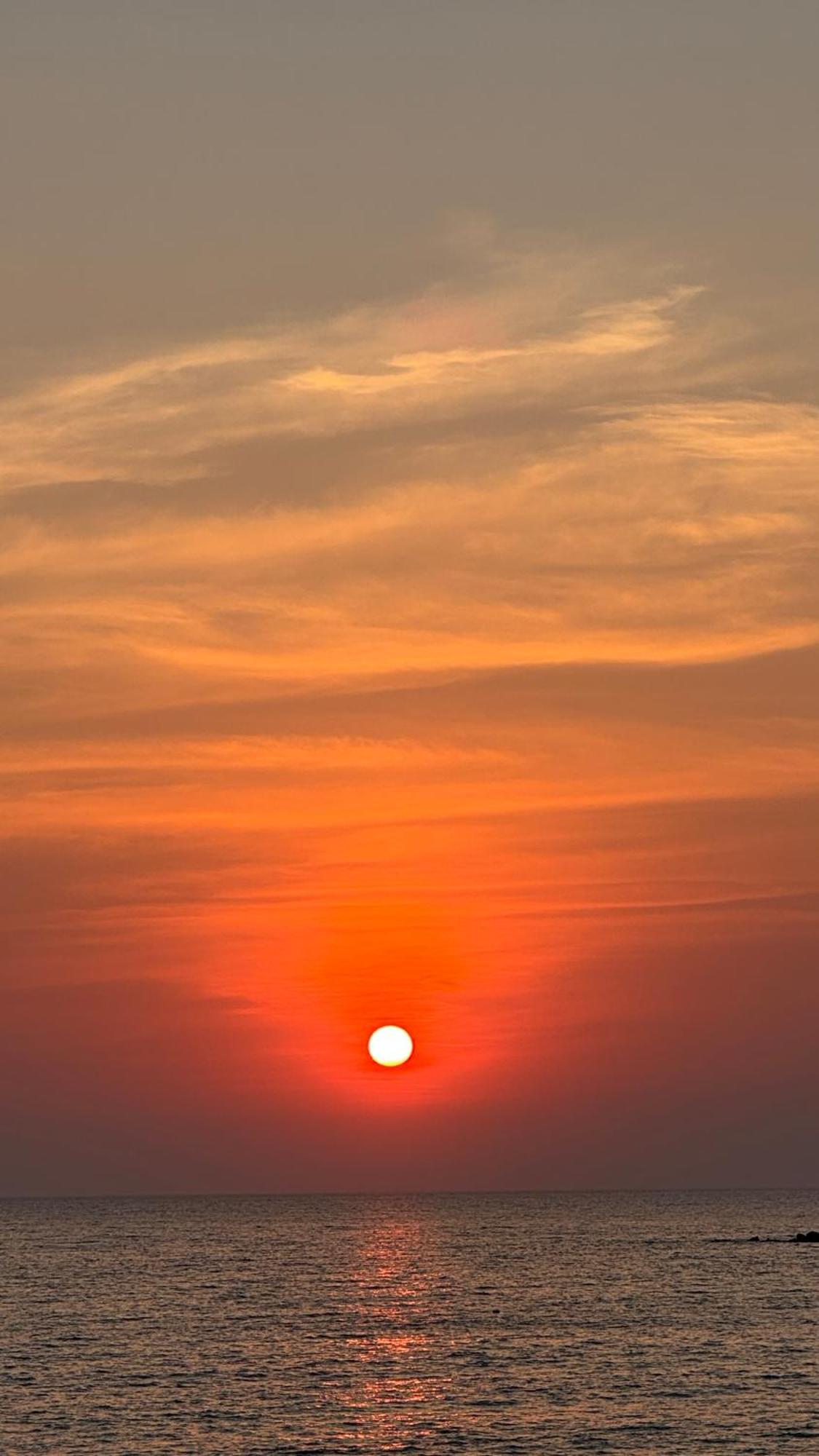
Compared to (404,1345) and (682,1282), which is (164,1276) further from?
(404,1345)

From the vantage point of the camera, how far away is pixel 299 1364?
107 metres

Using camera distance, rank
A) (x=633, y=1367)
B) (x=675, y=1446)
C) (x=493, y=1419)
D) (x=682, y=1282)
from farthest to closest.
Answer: (x=682, y=1282) → (x=633, y=1367) → (x=493, y=1419) → (x=675, y=1446)

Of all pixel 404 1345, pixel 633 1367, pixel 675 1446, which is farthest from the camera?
pixel 404 1345

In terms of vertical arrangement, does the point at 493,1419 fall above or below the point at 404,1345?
below

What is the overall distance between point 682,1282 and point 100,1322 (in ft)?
204

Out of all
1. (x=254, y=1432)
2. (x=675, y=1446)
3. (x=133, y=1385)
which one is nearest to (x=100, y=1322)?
(x=133, y=1385)

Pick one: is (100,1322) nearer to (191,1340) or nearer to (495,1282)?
(191,1340)

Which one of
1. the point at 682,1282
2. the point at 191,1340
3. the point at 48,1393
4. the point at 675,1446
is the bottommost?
the point at 675,1446

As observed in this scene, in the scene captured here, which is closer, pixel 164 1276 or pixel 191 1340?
pixel 191 1340

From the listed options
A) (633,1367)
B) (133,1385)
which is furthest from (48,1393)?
(633,1367)

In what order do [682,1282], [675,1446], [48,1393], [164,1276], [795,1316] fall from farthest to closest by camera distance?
[164,1276] < [682,1282] < [795,1316] < [48,1393] < [675,1446]

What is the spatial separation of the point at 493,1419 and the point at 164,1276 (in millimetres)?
115338

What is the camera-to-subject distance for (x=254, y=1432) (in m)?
81.1

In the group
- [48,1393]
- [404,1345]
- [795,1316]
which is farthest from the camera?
[795,1316]
